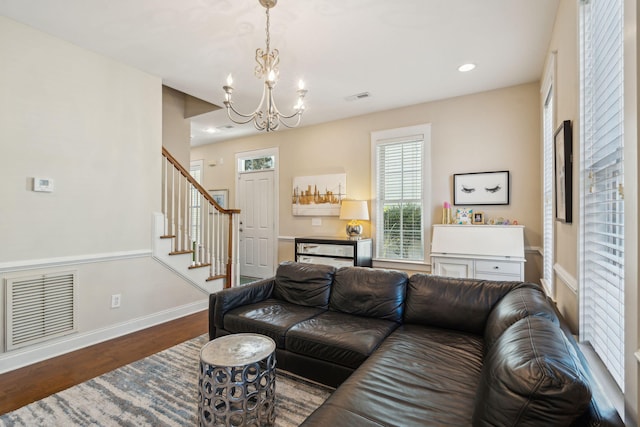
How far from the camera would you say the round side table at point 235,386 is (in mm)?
1529

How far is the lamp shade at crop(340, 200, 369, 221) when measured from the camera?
14.4 feet

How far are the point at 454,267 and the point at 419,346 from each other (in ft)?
6.75

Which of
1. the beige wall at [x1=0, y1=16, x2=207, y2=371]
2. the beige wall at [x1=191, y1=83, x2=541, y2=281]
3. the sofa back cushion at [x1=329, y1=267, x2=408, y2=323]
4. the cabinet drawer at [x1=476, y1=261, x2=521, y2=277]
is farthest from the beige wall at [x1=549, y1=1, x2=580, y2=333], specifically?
the beige wall at [x1=0, y1=16, x2=207, y2=371]

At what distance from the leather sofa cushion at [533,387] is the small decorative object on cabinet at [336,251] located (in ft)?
10.4

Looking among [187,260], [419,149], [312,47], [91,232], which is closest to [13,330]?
[91,232]

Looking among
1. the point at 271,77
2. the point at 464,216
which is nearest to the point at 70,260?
the point at 271,77

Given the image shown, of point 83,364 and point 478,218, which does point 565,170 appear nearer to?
Answer: point 478,218

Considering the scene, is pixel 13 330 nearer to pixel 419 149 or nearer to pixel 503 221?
pixel 419 149

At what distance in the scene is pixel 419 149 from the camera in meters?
4.28

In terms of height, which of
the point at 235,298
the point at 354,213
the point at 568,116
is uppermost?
the point at 568,116

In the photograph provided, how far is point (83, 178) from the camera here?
2.88 meters

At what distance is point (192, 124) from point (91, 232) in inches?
112

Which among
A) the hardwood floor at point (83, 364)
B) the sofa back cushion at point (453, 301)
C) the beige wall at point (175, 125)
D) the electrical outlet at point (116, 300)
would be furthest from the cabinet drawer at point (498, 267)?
the beige wall at point (175, 125)

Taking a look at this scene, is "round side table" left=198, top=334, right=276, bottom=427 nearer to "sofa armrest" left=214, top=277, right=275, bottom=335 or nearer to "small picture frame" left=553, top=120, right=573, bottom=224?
"sofa armrest" left=214, top=277, right=275, bottom=335
